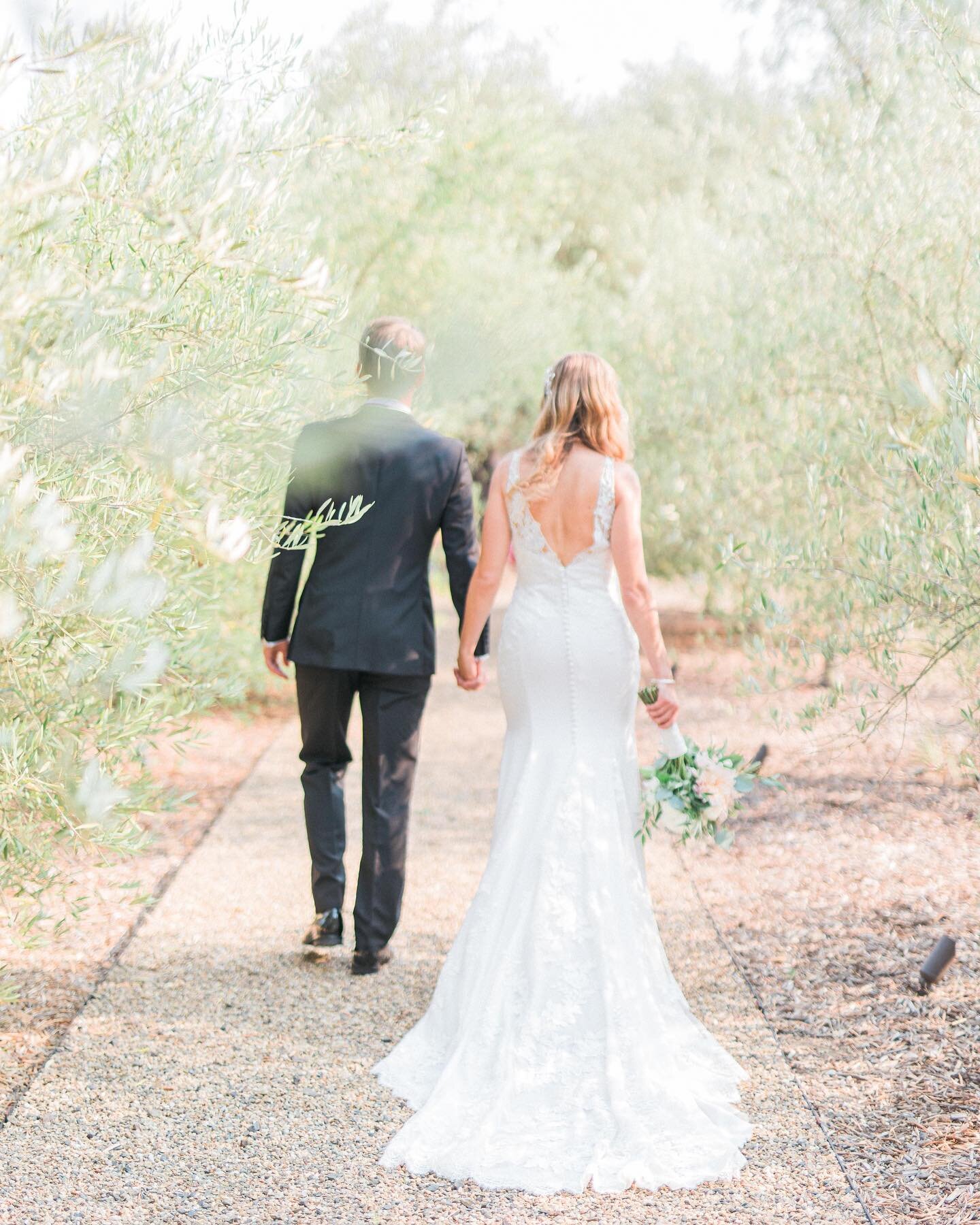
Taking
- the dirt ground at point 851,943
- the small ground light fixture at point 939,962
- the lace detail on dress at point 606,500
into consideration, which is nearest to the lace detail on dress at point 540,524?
the lace detail on dress at point 606,500

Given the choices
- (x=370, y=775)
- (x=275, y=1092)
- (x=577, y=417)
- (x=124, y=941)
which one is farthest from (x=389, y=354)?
(x=124, y=941)

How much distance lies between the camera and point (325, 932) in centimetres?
473

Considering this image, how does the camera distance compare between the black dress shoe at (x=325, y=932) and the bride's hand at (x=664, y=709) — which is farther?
the black dress shoe at (x=325, y=932)

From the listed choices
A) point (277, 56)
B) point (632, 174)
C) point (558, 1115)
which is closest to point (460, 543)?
point (277, 56)

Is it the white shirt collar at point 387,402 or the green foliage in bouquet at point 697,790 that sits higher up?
the white shirt collar at point 387,402

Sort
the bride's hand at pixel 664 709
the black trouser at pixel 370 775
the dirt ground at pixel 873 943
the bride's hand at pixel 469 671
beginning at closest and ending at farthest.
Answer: the dirt ground at pixel 873 943, the bride's hand at pixel 664 709, the bride's hand at pixel 469 671, the black trouser at pixel 370 775

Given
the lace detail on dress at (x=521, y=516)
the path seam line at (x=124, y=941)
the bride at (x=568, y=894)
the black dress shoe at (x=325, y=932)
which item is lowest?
the path seam line at (x=124, y=941)

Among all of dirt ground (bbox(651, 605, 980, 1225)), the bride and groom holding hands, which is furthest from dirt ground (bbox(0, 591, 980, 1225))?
the bride and groom holding hands

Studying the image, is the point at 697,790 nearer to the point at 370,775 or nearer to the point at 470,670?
the point at 470,670

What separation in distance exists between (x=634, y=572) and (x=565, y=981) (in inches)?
50.5

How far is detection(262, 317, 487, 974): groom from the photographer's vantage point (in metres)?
4.33

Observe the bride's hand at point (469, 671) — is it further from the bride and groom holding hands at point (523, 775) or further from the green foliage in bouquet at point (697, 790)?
the green foliage in bouquet at point (697, 790)

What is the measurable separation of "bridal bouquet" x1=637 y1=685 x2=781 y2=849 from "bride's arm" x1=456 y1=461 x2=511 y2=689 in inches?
25.6

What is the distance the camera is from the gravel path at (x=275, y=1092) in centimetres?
306
